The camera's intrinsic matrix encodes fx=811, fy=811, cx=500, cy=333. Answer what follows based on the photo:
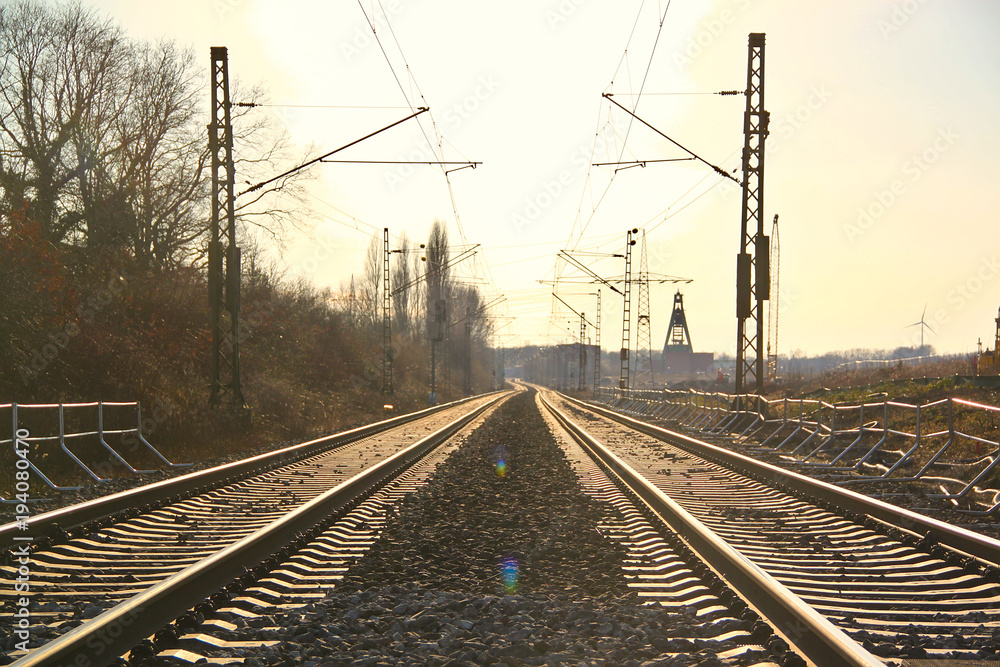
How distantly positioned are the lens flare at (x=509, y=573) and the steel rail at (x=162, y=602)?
173 cm

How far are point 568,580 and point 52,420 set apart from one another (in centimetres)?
1264

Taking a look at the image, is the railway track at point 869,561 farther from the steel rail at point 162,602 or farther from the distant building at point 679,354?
the distant building at point 679,354

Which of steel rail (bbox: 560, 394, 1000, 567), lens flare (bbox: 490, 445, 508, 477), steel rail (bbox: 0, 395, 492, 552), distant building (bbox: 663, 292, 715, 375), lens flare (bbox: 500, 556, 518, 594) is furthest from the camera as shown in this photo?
distant building (bbox: 663, 292, 715, 375)

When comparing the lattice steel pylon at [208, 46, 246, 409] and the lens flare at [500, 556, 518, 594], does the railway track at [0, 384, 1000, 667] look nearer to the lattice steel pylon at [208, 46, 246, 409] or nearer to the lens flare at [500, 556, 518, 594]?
the lens flare at [500, 556, 518, 594]

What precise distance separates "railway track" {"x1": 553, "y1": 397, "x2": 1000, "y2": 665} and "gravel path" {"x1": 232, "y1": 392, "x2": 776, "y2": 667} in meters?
0.87

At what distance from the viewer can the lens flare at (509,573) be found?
5.41m

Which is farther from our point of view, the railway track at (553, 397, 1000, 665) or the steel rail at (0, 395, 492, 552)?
the steel rail at (0, 395, 492, 552)

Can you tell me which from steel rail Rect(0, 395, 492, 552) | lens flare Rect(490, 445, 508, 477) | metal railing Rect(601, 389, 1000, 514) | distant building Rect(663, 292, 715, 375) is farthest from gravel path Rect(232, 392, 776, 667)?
distant building Rect(663, 292, 715, 375)

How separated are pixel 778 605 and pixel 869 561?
83.5 inches

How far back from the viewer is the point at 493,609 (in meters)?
4.76

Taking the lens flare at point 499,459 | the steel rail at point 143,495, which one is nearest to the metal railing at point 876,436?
the lens flare at point 499,459

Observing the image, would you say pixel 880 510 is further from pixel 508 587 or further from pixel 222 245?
pixel 222 245

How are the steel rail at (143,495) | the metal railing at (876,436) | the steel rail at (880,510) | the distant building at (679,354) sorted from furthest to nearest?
the distant building at (679,354)
the metal railing at (876,436)
the steel rail at (143,495)
the steel rail at (880,510)

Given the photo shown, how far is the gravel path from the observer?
400cm
